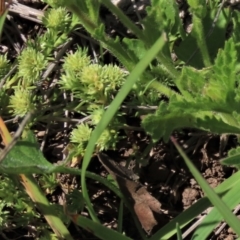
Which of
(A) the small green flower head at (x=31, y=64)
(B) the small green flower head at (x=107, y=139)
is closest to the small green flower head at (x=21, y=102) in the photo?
(A) the small green flower head at (x=31, y=64)

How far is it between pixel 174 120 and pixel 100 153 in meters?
0.40

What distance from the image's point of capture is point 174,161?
2.27 m

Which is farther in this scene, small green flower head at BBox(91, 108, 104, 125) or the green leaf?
small green flower head at BBox(91, 108, 104, 125)

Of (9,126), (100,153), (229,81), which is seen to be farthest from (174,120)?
(9,126)

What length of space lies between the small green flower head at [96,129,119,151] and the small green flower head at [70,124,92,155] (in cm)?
5

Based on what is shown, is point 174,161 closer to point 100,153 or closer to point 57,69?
point 100,153

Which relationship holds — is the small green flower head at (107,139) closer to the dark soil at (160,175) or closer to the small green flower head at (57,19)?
the dark soil at (160,175)

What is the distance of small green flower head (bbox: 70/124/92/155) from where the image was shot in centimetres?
207

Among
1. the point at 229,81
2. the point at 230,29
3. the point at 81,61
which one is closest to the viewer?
the point at 229,81

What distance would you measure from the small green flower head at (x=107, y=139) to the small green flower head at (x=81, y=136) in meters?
0.05

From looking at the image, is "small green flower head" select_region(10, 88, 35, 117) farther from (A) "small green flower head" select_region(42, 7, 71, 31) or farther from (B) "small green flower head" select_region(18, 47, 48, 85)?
(A) "small green flower head" select_region(42, 7, 71, 31)

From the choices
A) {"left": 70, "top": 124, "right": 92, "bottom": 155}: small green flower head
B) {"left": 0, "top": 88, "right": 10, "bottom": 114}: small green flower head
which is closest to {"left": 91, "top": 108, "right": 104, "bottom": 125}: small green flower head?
{"left": 70, "top": 124, "right": 92, "bottom": 155}: small green flower head

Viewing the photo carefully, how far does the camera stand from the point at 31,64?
2135 mm

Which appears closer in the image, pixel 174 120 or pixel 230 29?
pixel 174 120
